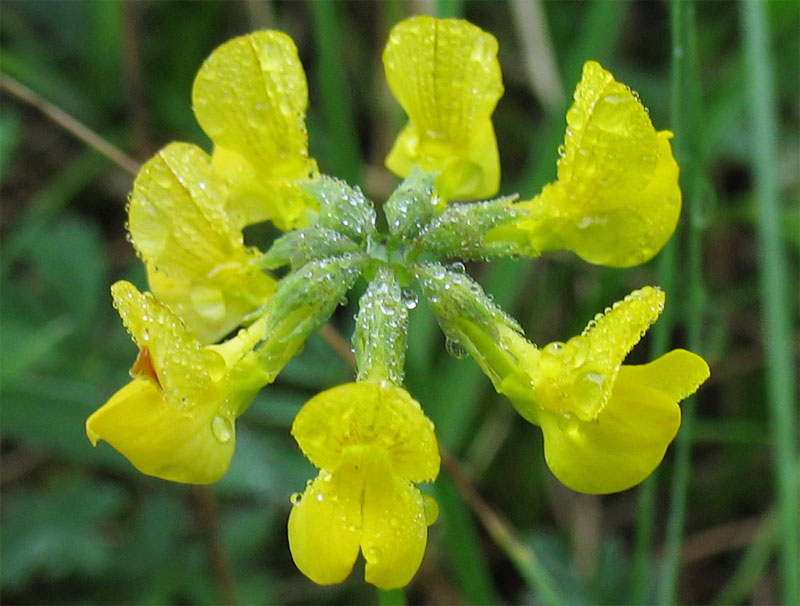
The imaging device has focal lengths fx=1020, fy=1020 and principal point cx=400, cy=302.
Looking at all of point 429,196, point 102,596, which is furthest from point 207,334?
point 102,596

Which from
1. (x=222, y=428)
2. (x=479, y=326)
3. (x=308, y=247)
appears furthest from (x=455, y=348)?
(x=222, y=428)

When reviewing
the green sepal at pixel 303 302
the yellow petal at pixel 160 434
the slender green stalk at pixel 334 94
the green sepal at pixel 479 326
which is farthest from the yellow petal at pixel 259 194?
the slender green stalk at pixel 334 94

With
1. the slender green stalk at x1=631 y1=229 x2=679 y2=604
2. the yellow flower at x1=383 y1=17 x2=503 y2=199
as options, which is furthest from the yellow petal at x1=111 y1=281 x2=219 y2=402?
the slender green stalk at x1=631 y1=229 x2=679 y2=604

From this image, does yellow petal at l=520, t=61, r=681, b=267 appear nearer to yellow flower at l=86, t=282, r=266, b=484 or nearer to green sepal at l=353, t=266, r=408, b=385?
green sepal at l=353, t=266, r=408, b=385

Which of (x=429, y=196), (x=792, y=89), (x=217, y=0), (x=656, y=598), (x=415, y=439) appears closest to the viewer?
(x=415, y=439)

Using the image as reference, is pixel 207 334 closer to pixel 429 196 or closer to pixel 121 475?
pixel 429 196

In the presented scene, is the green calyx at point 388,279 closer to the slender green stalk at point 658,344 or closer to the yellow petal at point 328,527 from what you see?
the yellow petal at point 328,527
